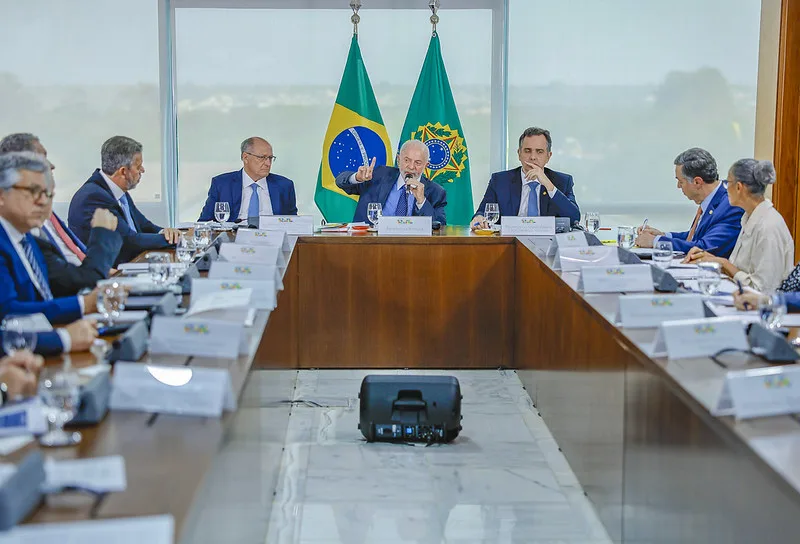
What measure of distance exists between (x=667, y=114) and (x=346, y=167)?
2656 millimetres

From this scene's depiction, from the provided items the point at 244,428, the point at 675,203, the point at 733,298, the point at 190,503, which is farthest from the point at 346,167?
the point at 190,503

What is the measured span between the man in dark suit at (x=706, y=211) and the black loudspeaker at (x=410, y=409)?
1557mm

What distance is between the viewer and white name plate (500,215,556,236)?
5613mm

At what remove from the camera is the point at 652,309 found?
3057 millimetres

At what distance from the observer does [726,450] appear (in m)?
2.16

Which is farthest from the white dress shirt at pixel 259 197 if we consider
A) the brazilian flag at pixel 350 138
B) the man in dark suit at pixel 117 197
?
the brazilian flag at pixel 350 138

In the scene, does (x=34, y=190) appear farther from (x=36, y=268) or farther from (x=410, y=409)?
(x=410, y=409)

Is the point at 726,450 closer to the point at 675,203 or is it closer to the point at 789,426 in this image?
the point at 789,426

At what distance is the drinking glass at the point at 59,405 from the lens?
1.86m

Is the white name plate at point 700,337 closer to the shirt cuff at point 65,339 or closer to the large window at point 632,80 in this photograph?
A: the shirt cuff at point 65,339

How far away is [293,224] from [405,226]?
2.04ft

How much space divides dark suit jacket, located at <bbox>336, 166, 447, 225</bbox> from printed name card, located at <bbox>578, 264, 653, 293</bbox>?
238cm

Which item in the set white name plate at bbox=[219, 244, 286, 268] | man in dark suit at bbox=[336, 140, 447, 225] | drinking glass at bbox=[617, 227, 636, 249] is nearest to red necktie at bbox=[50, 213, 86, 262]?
white name plate at bbox=[219, 244, 286, 268]

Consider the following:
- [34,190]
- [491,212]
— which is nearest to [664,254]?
[491,212]
